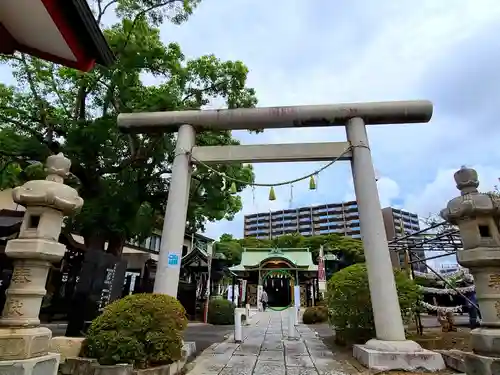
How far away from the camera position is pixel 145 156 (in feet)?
39.5

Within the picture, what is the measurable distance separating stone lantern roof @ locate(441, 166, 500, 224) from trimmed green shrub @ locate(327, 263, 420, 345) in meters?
3.64

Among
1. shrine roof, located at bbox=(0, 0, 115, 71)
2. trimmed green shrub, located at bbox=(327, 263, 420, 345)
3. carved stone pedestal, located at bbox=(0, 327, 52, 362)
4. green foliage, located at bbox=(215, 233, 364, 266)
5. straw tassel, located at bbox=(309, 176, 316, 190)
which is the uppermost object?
green foliage, located at bbox=(215, 233, 364, 266)

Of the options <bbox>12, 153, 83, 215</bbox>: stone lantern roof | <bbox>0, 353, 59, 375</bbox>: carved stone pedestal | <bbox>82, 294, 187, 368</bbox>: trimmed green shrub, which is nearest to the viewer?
<bbox>0, 353, 59, 375</bbox>: carved stone pedestal

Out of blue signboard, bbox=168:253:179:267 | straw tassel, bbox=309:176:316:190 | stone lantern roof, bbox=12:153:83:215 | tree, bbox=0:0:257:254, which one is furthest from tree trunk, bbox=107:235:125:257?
stone lantern roof, bbox=12:153:83:215

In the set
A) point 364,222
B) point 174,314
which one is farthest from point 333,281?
point 174,314

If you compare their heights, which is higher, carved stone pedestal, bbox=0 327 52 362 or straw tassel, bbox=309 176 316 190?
straw tassel, bbox=309 176 316 190

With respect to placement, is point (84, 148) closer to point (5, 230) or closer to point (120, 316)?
point (5, 230)

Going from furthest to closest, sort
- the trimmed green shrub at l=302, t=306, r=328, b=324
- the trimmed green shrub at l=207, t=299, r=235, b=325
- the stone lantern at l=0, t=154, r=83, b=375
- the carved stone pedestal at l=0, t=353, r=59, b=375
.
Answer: the trimmed green shrub at l=302, t=306, r=328, b=324 → the trimmed green shrub at l=207, t=299, r=235, b=325 → the stone lantern at l=0, t=154, r=83, b=375 → the carved stone pedestal at l=0, t=353, r=59, b=375

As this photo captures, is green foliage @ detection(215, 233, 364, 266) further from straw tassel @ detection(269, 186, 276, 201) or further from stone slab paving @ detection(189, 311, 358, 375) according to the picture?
straw tassel @ detection(269, 186, 276, 201)

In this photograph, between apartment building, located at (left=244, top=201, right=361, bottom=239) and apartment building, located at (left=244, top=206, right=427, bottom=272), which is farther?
apartment building, located at (left=244, top=201, right=361, bottom=239)

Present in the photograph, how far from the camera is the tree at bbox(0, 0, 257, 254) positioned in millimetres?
10281

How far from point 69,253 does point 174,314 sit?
35.8 ft

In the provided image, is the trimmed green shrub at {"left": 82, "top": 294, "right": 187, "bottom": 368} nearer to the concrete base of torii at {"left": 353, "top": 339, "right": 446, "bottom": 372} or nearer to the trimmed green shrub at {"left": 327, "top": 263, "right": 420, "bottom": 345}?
the concrete base of torii at {"left": 353, "top": 339, "right": 446, "bottom": 372}

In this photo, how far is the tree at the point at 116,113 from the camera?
10.3 metres
